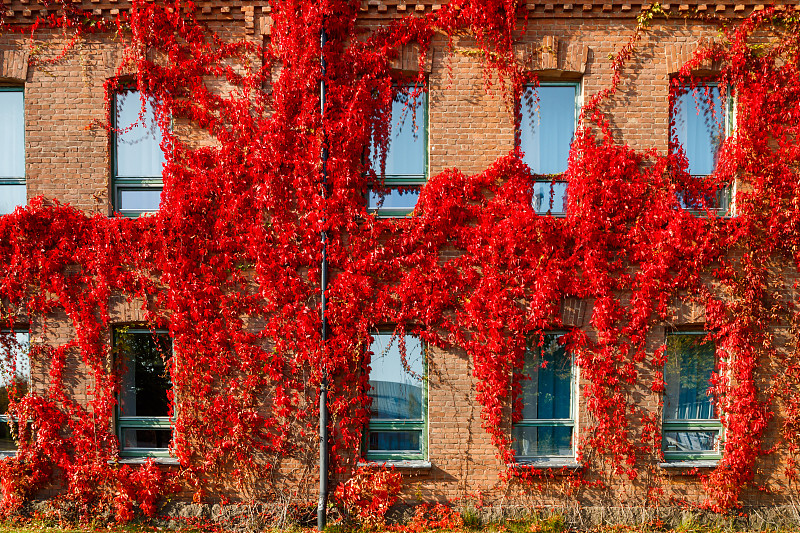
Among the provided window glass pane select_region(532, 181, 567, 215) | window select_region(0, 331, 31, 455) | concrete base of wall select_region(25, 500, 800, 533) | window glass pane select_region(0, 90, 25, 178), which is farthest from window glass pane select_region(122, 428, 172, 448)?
window glass pane select_region(532, 181, 567, 215)

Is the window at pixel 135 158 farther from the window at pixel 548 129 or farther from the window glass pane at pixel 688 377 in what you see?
the window glass pane at pixel 688 377

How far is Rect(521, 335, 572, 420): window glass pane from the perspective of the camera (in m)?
6.98

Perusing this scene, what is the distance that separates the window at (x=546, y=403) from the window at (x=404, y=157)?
9.56ft

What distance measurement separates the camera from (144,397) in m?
7.11

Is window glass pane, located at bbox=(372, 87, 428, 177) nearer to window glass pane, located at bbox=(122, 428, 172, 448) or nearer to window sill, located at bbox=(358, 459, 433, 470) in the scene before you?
window sill, located at bbox=(358, 459, 433, 470)

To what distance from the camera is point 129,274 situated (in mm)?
6773

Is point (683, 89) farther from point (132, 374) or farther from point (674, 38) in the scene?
point (132, 374)

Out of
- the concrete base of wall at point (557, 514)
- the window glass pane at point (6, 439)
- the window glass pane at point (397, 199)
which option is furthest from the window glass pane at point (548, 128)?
the window glass pane at point (6, 439)

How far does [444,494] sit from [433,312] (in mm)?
2699

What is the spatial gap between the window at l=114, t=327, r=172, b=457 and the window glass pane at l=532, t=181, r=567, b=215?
599 centimetres

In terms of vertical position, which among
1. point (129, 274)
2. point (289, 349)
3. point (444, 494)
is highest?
point (129, 274)

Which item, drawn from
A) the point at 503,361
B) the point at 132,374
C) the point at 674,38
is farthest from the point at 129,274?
the point at 674,38

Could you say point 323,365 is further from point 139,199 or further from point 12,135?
point 12,135

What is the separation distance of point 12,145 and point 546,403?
9161 mm
